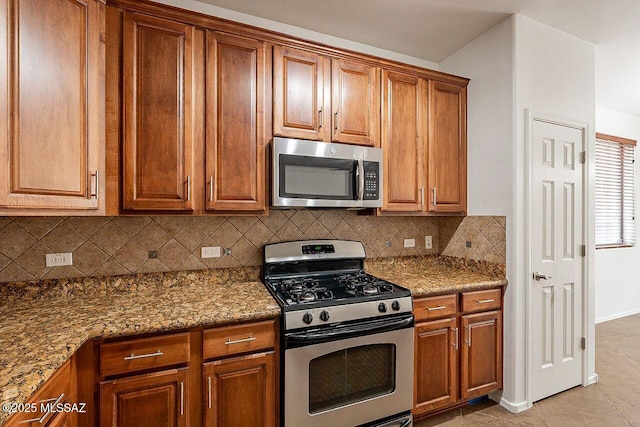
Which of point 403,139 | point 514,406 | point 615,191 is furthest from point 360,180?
point 615,191

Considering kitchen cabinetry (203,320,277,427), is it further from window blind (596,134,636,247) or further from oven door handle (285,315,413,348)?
window blind (596,134,636,247)

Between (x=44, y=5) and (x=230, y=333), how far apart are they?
1.65 metres

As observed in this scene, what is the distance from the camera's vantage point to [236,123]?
1.93 metres

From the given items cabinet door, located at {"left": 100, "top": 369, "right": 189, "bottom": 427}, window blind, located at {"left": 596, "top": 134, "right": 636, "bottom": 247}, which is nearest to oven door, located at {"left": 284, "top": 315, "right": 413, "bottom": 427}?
cabinet door, located at {"left": 100, "top": 369, "right": 189, "bottom": 427}

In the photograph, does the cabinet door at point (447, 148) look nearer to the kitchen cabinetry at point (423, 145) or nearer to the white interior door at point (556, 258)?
the kitchen cabinetry at point (423, 145)

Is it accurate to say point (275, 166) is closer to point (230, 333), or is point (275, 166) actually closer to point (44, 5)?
point (230, 333)

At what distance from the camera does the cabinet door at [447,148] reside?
2.54 meters

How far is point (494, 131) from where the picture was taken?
7.97ft

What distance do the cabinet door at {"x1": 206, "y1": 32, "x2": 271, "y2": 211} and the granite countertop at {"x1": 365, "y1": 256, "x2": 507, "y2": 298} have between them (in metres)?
1.15

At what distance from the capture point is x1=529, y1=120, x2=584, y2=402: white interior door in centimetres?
236

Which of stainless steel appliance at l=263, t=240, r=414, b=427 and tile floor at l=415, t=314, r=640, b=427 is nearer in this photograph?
stainless steel appliance at l=263, t=240, r=414, b=427

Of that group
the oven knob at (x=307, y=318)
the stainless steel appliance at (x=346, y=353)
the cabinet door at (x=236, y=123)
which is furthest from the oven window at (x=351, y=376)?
the cabinet door at (x=236, y=123)

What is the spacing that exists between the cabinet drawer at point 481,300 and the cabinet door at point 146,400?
1.81 m

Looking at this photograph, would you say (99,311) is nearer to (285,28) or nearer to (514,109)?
(285,28)
